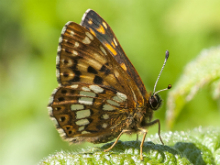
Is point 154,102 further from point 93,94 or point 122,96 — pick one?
point 93,94

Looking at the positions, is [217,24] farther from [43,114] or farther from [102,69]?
[43,114]

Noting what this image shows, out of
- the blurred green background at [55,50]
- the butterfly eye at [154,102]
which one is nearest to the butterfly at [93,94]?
the butterfly eye at [154,102]

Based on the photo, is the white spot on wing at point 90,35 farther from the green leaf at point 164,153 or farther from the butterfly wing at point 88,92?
the green leaf at point 164,153

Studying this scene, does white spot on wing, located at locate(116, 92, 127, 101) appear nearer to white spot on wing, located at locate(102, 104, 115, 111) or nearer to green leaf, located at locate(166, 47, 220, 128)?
white spot on wing, located at locate(102, 104, 115, 111)

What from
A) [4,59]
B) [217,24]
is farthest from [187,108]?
[4,59]

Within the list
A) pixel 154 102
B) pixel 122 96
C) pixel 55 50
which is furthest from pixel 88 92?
pixel 55 50
